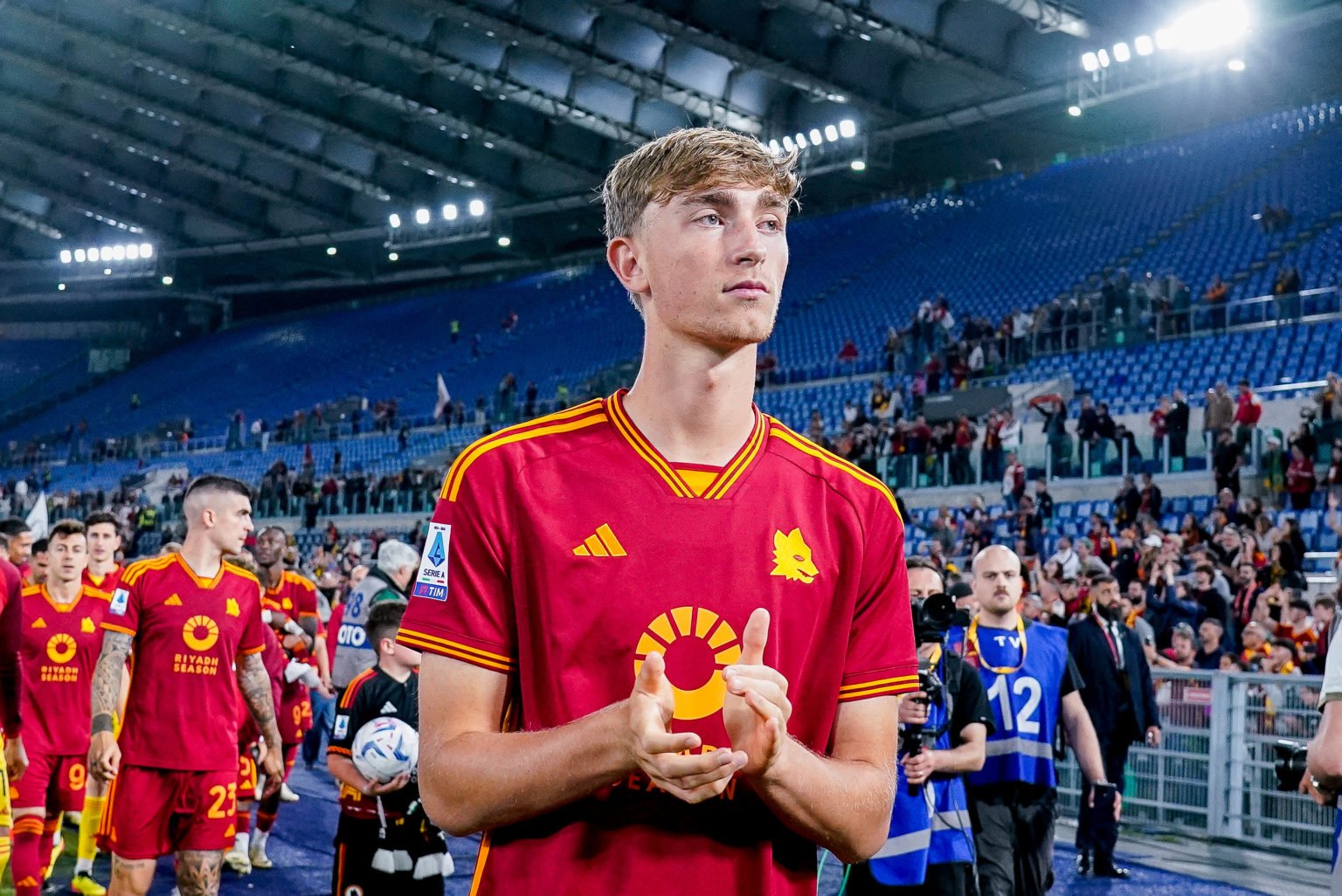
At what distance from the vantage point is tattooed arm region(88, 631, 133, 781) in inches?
216

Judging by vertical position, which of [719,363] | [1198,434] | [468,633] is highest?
[1198,434]

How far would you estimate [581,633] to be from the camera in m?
2.06

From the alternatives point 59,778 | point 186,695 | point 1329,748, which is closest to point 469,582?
point 1329,748

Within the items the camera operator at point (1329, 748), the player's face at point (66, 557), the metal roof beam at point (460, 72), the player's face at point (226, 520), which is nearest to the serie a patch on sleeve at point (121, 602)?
the player's face at point (226, 520)

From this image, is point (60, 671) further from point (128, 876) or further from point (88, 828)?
point (128, 876)

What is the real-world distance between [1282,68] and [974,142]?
712 centimetres

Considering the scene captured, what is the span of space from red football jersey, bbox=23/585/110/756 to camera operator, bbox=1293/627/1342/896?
6.63 m

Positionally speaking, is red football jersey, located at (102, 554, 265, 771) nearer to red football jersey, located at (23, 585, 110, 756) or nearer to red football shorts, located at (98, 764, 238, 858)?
red football shorts, located at (98, 764, 238, 858)

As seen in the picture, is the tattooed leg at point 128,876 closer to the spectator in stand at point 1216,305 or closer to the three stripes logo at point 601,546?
the three stripes logo at point 601,546

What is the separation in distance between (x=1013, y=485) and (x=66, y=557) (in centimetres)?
1146

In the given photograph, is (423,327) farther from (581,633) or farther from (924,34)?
(581,633)

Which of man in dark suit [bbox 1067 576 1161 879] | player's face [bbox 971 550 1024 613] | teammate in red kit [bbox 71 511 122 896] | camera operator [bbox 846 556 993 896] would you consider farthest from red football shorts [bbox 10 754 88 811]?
man in dark suit [bbox 1067 576 1161 879]

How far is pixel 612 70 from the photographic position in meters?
30.5

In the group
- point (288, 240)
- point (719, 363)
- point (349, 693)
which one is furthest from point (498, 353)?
point (719, 363)
